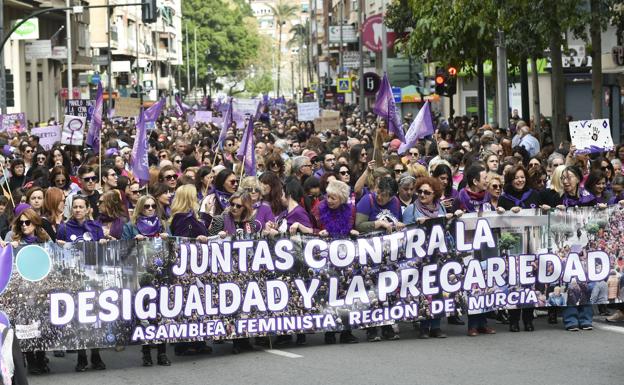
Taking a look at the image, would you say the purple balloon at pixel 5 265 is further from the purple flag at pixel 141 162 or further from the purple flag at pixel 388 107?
the purple flag at pixel 388 107

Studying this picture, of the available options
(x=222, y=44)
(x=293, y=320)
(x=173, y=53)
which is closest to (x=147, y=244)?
(x=293, y=320)

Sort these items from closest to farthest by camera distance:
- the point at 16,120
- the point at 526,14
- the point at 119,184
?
the point at 119,184 < the point at 526,14 < the point at 16,120

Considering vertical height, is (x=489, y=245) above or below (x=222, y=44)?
below

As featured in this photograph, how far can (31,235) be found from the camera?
11203mm

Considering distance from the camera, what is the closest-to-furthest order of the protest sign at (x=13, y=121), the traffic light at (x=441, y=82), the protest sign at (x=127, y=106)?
the protest sign at (x=13, y=121) → the protest sign at (x=127, y=106) → the traffic light at (x=441, y=82)

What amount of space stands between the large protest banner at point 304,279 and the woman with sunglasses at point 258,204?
0.93m

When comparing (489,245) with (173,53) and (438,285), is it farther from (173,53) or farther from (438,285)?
(173,53)

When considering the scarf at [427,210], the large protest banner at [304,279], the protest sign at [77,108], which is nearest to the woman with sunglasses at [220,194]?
the large protest banner at [304,279]

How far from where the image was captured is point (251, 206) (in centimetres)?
1220

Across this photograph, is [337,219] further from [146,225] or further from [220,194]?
[220,194]

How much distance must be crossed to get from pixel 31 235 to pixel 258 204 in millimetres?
2376

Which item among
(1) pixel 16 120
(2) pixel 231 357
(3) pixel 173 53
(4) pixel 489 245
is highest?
(3) pixel 173 53

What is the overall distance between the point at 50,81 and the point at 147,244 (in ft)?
192

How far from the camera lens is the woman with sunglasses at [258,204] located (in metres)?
12.6
